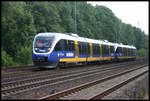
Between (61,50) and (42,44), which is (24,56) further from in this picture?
(42,44)

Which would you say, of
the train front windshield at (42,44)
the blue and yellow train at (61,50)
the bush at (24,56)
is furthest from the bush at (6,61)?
the train front windshield at (42,44)

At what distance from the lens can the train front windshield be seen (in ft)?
57.7

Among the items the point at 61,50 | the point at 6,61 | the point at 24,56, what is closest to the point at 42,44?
the point at 61,50

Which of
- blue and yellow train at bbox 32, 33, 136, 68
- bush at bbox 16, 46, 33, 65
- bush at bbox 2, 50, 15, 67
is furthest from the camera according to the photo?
bush at bbox 16, 46, 33, 65

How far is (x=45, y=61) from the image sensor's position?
684 inches

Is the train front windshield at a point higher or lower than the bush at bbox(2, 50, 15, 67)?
higher

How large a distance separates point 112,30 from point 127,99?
7092 cm

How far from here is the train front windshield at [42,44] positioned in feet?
57.7

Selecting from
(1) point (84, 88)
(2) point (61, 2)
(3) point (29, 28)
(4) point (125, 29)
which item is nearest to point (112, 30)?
(4) point (125, 29)

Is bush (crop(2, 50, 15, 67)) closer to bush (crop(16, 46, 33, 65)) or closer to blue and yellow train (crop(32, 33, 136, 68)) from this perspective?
bush (crop(16, 46, 33, 65))

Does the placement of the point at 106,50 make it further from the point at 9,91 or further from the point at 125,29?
the point at 125,29

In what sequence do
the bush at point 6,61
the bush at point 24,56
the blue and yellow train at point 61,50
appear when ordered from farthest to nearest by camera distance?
the bush at point 24,56 < the bush at point 6,61 < the blue and yellow train at point 61,50

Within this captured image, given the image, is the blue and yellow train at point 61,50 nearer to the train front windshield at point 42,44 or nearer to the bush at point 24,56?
the train front windshield at point 42,44

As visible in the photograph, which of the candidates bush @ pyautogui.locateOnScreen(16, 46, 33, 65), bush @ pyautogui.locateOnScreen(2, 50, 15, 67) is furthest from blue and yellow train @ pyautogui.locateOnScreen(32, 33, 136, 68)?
bush @ pyautogui.locateOnScreen(2, 50, 15, 67)
